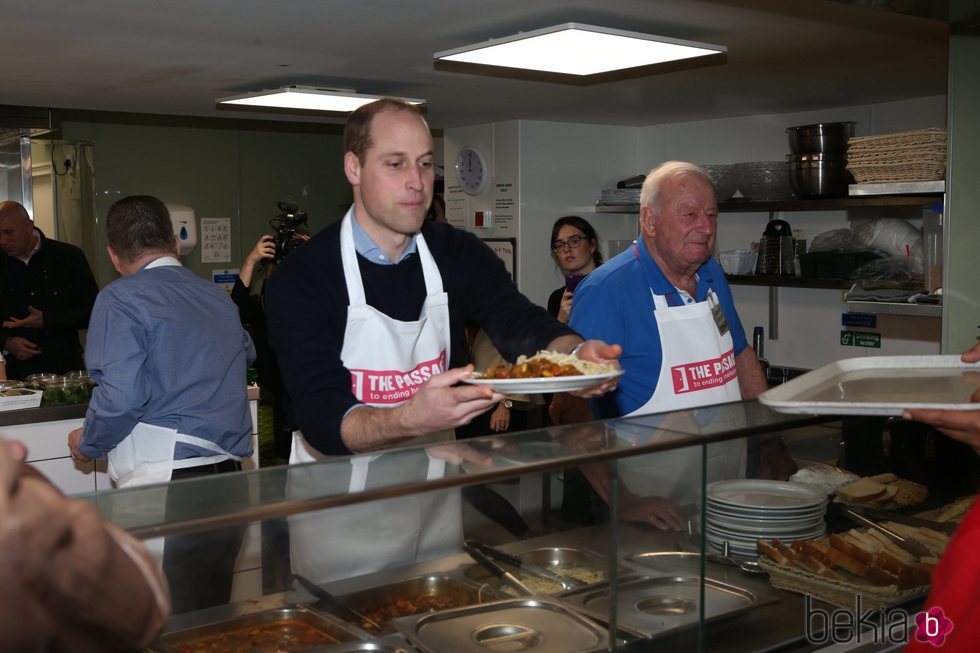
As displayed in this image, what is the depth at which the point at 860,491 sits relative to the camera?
191 cm

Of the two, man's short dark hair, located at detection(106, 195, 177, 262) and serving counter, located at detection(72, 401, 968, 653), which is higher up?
man's short dark hair, located at detection(106, 195, 177, 262)

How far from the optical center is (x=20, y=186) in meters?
6.66

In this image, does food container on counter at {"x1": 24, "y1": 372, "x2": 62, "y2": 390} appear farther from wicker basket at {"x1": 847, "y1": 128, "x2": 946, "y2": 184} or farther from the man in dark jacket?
wicker basket at {"x1": 847, "y1": 128, "x2": 946, "y2": 184}

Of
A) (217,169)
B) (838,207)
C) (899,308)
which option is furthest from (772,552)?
(217,169)

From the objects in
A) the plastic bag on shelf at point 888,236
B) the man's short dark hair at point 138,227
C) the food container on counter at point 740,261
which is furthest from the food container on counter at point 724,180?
the man's short dark hair at point 138,227

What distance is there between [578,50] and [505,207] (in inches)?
127

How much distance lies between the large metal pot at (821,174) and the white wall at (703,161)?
60 cm

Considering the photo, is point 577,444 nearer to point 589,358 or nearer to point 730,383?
point 589,358

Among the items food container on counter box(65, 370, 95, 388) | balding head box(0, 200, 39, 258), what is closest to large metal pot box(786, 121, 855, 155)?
food container on counter box(65, 370, 95, 388)

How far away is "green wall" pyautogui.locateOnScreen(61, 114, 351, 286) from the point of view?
666cm

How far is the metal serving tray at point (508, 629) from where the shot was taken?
1449 millimetres

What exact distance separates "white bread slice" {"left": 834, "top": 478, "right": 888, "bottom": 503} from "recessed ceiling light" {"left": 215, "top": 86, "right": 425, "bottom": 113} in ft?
10.6

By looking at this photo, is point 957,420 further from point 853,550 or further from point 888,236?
point 888,236

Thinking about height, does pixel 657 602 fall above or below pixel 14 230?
below
